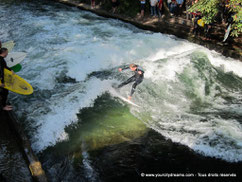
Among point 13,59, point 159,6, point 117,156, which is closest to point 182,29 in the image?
point 159,6

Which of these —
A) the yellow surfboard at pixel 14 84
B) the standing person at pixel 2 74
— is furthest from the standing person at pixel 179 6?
the standing person at pixel 2 74

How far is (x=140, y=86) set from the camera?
7.27 metres

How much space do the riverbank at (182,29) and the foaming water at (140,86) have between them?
0.47 m

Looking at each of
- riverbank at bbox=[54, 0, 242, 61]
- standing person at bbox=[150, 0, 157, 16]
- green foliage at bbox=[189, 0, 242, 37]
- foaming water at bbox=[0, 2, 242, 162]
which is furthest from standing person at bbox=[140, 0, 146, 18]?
green foliage at bbox=[189, 0, 242, 37]

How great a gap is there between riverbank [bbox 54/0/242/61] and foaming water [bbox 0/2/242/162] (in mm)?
467

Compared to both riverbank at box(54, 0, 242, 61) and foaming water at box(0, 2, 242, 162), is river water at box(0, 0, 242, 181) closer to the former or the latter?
foaming water at box(0, 2, 242, 162)

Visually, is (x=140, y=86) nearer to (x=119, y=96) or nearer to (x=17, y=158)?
(x=119, y=96)

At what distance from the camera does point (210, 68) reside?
8336 mm

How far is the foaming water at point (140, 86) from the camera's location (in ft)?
17.4

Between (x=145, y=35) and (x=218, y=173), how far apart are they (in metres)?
8.30

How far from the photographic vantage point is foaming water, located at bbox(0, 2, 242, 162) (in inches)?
208

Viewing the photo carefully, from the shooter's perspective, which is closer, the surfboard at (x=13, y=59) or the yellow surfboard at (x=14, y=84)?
the yellow surfboard at (x=14, y=84)

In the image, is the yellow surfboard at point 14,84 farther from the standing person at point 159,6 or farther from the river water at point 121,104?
the standing person at point 159,6

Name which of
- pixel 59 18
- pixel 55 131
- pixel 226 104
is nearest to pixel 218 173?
pixel 226 104
